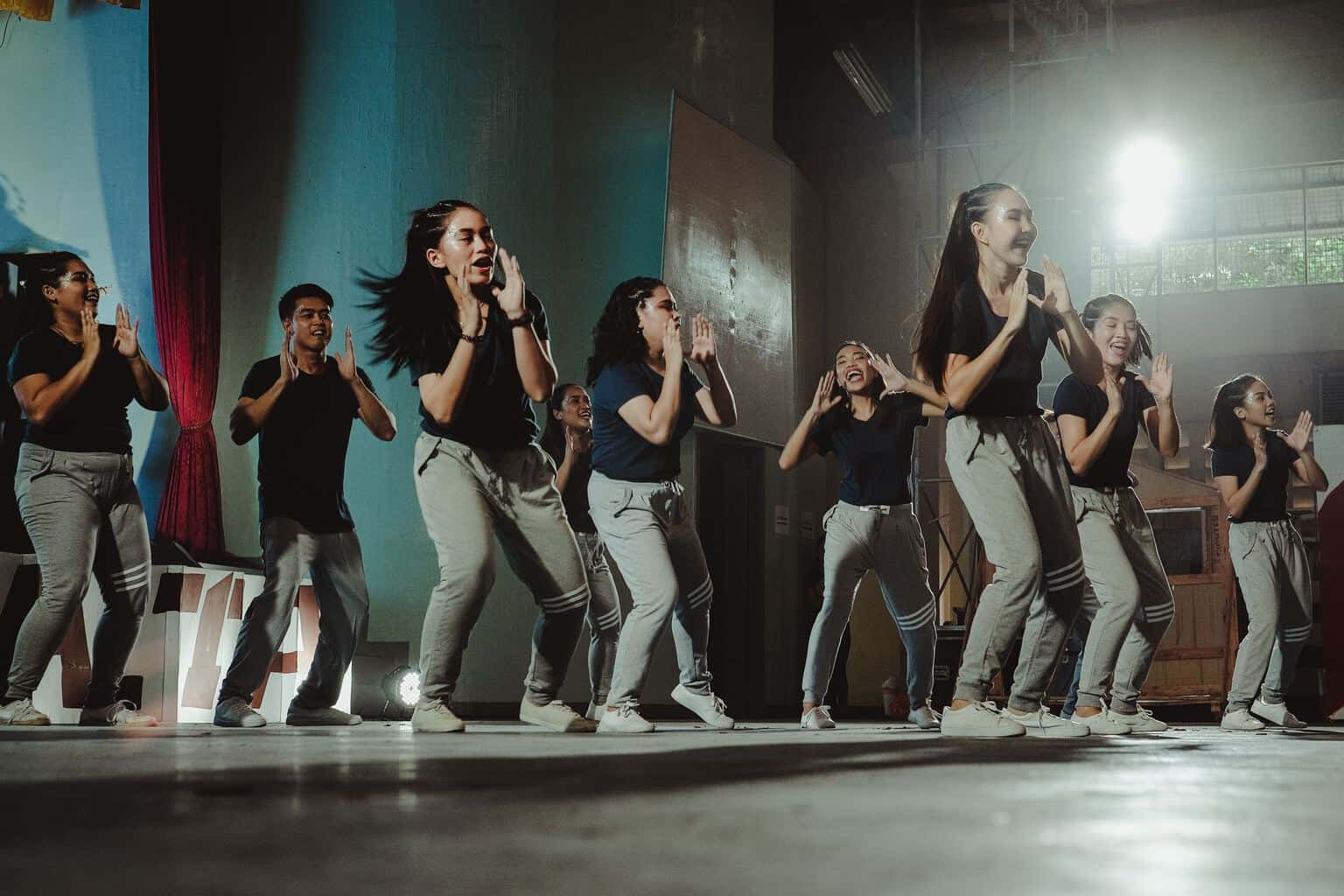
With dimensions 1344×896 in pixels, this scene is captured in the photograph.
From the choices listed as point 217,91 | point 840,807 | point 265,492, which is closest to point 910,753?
point 840,807

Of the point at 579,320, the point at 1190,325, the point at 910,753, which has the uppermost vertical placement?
the point at 1190,325

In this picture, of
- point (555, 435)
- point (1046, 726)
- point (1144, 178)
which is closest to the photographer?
point (1046, 726)

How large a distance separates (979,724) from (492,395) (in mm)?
1759

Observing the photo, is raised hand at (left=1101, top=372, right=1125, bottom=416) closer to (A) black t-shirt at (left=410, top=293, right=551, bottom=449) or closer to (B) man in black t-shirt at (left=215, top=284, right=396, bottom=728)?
(A) black t-shirt at (left=410, top=293, right=551, bottom=449)

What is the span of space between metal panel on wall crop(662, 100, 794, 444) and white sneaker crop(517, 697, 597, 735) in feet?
17.0

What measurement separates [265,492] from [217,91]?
17.0ft

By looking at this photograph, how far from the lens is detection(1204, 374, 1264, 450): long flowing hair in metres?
6.92

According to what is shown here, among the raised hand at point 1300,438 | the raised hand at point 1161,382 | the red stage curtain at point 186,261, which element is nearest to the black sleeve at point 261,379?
the raised hand at point 1161,382

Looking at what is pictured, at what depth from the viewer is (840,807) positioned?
1.68 metres

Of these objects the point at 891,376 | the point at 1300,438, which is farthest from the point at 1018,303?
the point at 1300,438

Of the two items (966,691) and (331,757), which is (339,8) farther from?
(331,757)

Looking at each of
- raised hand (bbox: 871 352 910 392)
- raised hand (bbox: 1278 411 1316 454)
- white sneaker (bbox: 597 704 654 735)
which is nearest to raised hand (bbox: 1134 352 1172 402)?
raised hand (bbox: 871 352 910 392)

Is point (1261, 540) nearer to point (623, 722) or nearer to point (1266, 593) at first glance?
point (1266, 593)

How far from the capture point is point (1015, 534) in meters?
4.25
